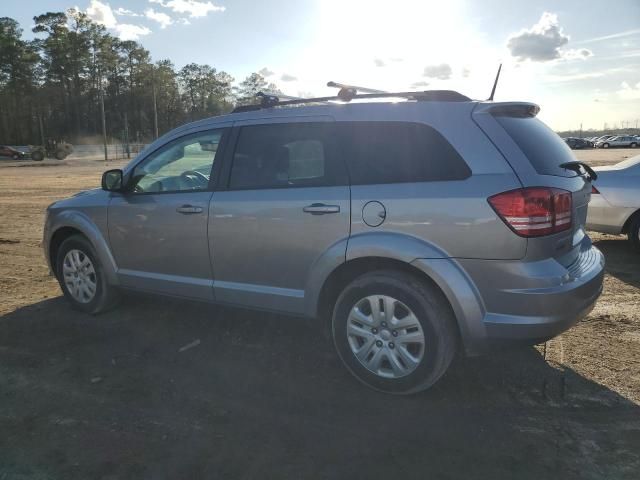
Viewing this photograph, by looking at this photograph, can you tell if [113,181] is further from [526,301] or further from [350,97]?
[526,301]

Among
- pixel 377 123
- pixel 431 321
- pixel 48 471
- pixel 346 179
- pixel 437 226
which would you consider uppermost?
pixel 377 123

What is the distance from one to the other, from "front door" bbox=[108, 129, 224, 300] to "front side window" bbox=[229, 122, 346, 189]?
0.98ft

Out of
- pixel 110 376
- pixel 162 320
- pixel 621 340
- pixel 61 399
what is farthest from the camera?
pixel 162 320

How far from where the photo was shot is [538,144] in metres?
3.26

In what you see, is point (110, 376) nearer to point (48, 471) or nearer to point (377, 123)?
point (48, 471)

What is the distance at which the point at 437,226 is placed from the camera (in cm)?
308

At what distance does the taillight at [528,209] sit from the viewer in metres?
2.90

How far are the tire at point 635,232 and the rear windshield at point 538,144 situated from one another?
4.11 metres

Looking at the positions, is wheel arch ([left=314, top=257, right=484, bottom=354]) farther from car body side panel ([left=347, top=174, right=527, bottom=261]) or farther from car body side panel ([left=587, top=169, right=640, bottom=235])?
car body side panel ([left=587, top=169, right=640, bottom=235])

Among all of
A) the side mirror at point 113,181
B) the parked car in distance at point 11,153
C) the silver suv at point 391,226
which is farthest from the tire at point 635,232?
the parked car in distance at point 11,153

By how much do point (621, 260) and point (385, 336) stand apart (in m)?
5.00

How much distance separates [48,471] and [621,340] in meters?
4.20

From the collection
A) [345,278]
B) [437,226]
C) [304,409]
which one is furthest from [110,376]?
[437,226]

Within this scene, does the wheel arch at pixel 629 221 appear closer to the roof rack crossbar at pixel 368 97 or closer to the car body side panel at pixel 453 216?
the roof rack crossbar at pixel 368 97
